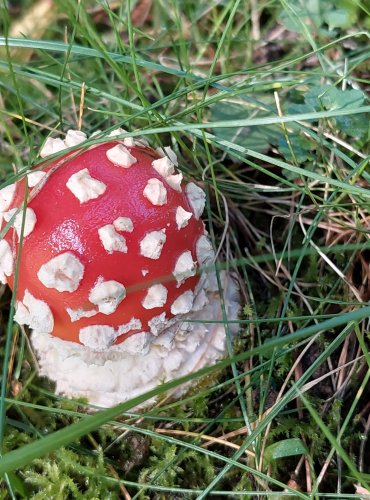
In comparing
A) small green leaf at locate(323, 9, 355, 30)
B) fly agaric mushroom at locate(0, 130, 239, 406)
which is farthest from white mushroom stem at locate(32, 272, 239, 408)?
small green leaf at locate(323, 9, 355, 30)

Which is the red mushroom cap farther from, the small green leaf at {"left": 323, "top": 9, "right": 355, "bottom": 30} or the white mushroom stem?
the small green leaf at {"left": 323, "top": 9, "right": 355, "bottom": 30}

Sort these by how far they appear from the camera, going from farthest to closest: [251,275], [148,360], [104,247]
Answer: [251,275], [148,360], [104,247]

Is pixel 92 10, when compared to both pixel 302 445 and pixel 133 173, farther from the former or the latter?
pixel 302 445

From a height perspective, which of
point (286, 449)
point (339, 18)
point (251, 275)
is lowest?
point (286, 449)

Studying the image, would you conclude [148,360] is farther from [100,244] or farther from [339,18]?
[339,18]

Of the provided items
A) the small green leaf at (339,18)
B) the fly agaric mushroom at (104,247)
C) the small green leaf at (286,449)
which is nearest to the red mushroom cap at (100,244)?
the fly agaric mushroom at (104,247)

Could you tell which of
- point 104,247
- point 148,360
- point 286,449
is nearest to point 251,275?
point 148,360

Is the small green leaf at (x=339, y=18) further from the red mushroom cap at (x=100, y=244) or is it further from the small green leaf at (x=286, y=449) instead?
the small green leaf at (x=286, y=449)
